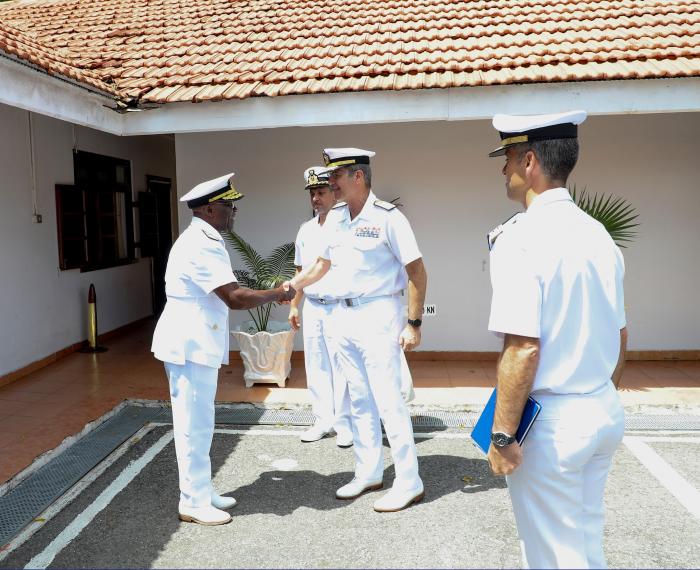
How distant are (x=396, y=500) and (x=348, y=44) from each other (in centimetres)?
501

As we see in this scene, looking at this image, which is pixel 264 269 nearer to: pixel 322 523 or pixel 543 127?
pixel 322 523

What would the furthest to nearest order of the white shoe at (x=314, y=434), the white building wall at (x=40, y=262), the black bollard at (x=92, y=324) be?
the black bollard at (x=92, y=324) < the white building wall at (x=40, y=262) < the white shoe at (x=314, y=434)

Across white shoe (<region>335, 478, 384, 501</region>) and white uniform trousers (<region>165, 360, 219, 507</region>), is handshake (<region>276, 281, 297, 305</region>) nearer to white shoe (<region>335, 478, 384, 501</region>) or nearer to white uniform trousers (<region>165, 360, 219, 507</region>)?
white uniform trousers (<region>165, 360, 219, 507</region>)

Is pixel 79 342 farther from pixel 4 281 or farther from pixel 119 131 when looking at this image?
pixel 119 131

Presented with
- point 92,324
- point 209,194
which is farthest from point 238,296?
point 92,324

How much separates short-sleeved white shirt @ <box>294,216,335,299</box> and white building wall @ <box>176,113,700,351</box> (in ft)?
7.51

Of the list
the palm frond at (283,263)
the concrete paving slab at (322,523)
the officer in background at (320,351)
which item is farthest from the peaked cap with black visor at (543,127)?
the palm frond at (283,263)

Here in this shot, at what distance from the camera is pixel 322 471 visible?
4.33 meters

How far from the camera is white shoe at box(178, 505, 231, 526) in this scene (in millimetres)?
3553

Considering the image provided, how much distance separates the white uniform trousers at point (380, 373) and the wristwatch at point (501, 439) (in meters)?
1.72

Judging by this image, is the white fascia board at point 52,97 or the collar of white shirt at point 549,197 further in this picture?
the white fascia board at point 52,97

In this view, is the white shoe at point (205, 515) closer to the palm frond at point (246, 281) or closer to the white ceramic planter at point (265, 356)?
the white ceramic planter at point (265, 356)

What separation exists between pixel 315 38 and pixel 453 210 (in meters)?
Answer: 2.48

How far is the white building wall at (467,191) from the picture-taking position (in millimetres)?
7148
